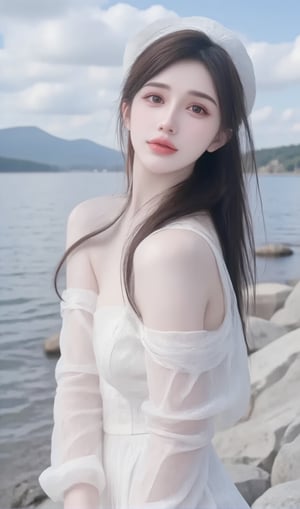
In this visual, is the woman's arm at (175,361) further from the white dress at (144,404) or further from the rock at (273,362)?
the rock at (273,362)

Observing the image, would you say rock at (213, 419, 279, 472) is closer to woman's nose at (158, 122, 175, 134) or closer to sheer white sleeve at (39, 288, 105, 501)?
sheer white sleeve at (39, 288, 105, 501)

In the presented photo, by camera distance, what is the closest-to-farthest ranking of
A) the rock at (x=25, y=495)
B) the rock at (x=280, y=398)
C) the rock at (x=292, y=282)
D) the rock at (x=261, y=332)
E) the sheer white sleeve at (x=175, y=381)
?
the sheer white sleeve at (x=175, y=381) → the rock at (x=280, y=398) → the rock at (x=25, y=495) → the rock at (x=261, y=332) → the rock at (x=292, y=282)

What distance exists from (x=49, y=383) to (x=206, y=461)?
463cm

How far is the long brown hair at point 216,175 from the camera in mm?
1211

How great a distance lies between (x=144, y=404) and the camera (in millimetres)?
1144

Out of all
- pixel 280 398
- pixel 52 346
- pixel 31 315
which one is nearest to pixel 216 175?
pixel 280 398

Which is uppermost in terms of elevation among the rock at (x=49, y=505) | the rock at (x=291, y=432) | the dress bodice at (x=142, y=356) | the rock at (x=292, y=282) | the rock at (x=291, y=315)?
the dress bodice at (x=142, y=356)

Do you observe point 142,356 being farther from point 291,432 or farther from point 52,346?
point 52,346

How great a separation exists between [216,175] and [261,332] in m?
4.22

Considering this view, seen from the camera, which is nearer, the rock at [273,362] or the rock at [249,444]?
the rock at [249,444]

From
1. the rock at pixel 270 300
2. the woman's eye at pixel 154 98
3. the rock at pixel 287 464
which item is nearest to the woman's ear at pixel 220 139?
the woman's eye at pixel 154 98

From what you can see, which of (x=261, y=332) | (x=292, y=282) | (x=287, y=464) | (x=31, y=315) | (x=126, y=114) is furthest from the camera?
(x=292, y=282)

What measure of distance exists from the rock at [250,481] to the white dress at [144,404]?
65.5 inches

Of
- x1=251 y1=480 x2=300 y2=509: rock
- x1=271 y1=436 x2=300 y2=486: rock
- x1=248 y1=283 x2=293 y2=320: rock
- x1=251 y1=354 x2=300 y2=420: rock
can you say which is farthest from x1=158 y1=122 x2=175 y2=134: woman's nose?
x1=248 y1=283 x2=293 y2=320: rock
